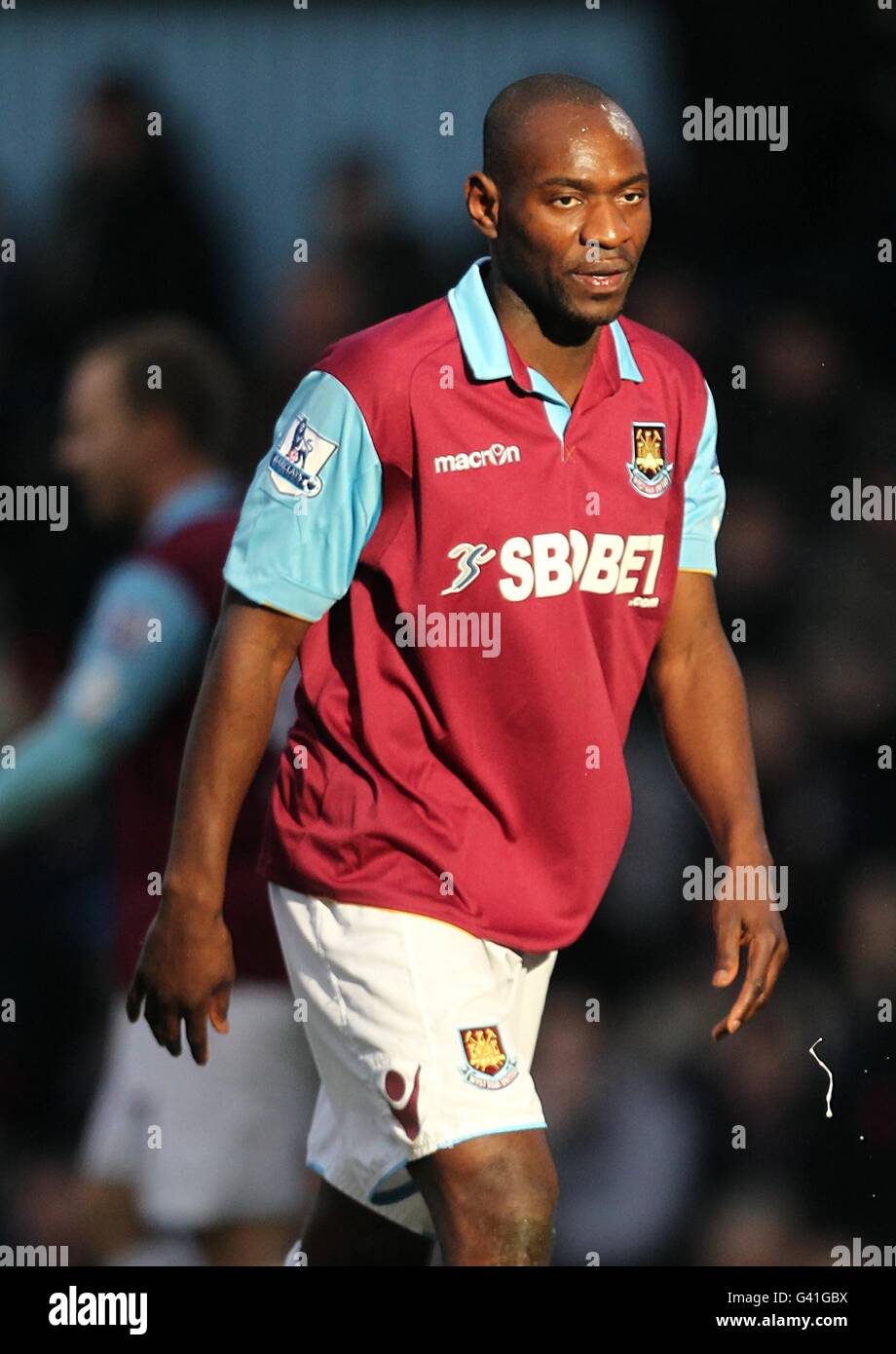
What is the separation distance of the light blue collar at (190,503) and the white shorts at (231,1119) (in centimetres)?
90

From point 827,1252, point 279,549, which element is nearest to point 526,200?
point 279,549

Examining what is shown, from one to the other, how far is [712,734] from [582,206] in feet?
2.92

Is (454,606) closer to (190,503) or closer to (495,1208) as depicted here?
(495,1208)

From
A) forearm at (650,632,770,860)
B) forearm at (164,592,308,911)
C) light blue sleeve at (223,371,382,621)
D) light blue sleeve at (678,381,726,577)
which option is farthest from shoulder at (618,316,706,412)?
forearm at (164,592,308,911)

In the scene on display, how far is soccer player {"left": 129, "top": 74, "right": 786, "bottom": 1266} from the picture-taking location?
364 centimetres

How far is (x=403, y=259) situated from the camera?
21.1 ft

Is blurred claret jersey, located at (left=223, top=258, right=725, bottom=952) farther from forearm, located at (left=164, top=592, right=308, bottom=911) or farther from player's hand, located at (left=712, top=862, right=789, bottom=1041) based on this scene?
player's hand, located at (left=712, top=862, right=789, bottom=1041)

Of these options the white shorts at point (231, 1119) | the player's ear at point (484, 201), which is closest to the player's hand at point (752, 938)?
the player's ear at point (484, 201)

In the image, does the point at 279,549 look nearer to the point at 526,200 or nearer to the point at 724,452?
the point at 526,200

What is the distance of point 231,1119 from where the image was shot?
4871 mm

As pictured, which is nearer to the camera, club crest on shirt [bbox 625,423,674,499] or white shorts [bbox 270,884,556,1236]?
white shorts [bbox 270,884,556,1236]

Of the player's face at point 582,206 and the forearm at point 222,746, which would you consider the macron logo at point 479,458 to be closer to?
the player's face at point 582,206

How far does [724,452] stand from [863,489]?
37 centimetres

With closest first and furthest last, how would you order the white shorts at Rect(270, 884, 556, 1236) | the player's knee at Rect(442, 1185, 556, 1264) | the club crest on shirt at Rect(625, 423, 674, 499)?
the player's knee at Rect(442, 1185, 556, 1264) → the white shorts at Rect(270, 884, 556, 1236) → the club crest on shirt at Rect(625, 423, 674, 499)
